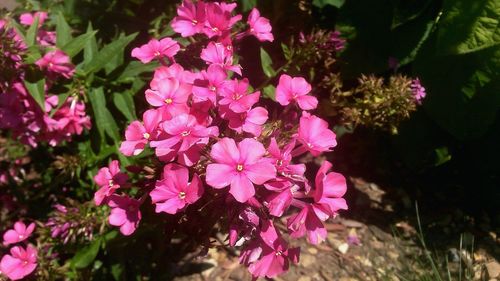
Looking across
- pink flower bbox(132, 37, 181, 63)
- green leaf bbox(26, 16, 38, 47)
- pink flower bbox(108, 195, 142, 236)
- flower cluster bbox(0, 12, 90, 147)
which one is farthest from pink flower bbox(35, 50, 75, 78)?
pink flower bbox(108, 195, 142, 236)

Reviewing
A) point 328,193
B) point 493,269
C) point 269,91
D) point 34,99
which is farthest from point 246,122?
point 493,269

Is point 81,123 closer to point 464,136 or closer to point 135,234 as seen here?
point 135,234

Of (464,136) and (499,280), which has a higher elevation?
(464,136)

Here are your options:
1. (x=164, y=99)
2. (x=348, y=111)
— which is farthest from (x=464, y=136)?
(x=164, y=99)

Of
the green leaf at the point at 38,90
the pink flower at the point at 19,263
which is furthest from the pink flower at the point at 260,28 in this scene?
the pink flower at the point at 19,263

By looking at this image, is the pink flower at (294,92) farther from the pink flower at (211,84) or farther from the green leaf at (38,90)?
the green leaf at (38,90)

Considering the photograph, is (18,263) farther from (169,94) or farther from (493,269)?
(493,269)
